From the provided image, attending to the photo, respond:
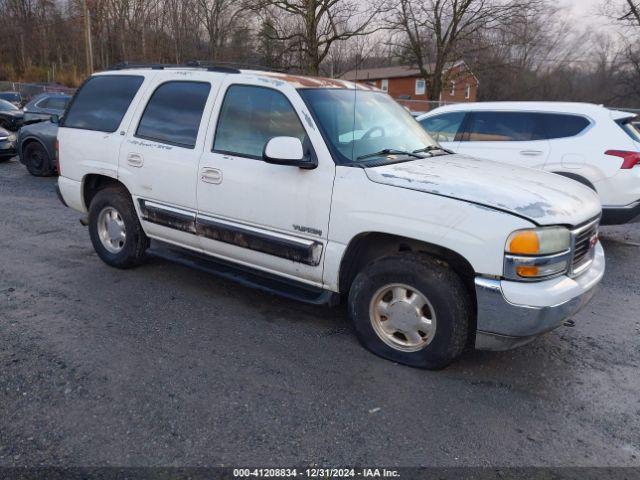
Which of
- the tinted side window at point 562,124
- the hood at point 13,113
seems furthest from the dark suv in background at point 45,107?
the tinted side window at point 562,124

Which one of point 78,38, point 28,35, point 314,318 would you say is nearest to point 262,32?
point 314,318

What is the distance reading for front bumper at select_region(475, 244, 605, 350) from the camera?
298cm

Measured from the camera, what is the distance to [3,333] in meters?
3.82

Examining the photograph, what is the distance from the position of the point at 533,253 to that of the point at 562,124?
15.4 ft

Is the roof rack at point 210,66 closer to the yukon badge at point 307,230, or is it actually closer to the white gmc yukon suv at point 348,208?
the white gmc yukon suv at point 348,208

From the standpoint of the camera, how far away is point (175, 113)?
450 cm

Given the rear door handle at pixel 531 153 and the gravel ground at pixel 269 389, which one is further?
the rear door handle at pixel 531 153

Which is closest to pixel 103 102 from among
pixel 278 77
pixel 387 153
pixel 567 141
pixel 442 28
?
pixel 278 77

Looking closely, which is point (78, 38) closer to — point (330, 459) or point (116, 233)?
point (116, 233)

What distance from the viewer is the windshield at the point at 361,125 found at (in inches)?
146

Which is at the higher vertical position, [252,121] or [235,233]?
[252,121]

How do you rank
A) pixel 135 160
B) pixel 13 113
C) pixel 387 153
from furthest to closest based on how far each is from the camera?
pixel 13 113, pixel 135 160, pixel 387 153

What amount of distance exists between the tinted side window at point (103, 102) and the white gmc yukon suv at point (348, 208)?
0.08ft

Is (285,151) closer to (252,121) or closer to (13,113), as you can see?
(252,121)
